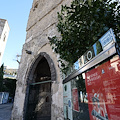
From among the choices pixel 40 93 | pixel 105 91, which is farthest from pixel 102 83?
pixel 40 93

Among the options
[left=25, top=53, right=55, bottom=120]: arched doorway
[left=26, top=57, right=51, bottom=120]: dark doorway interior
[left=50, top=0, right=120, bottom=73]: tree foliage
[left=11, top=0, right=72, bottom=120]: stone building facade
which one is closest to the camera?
[left=50, top=0, right=120, bottom=73]: tree foliage

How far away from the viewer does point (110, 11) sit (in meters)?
1.54

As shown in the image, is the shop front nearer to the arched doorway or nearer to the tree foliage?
the tree foliage

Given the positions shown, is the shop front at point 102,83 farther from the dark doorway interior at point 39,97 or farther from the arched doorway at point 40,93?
the dark doorway interior at point 39,97

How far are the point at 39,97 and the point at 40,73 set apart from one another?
5.16ft

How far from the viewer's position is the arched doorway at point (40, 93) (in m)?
4.44

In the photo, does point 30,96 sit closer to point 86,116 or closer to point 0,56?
point 86,116

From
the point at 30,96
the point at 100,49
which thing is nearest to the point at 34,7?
the point at 30,96

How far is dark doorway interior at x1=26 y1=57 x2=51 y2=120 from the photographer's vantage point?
15.3 feet

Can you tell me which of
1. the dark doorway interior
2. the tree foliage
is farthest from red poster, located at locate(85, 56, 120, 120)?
the dark doorway interior

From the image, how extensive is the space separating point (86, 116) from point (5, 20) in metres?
19.1

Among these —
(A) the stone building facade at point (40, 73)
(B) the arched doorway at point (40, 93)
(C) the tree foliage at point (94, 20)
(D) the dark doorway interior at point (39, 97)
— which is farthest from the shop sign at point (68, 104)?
(D) the dark doorway interior at point (39, 97)

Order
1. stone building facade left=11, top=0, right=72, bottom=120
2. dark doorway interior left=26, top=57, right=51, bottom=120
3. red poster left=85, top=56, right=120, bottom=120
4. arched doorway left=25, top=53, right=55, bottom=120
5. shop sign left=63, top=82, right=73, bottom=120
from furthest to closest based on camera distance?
dark doorway interior left=26, top=57, right=51, bottom=120, arched doorway left=25, top=53, right=55, bottom=120, stone building facade left=11, top=0, right=72, bottom=120, shop sign left=63, top=82, right=73, bottom=120, red poster left=85, top=56, right=120, bottom=120

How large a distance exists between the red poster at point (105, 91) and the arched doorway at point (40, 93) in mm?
2508
